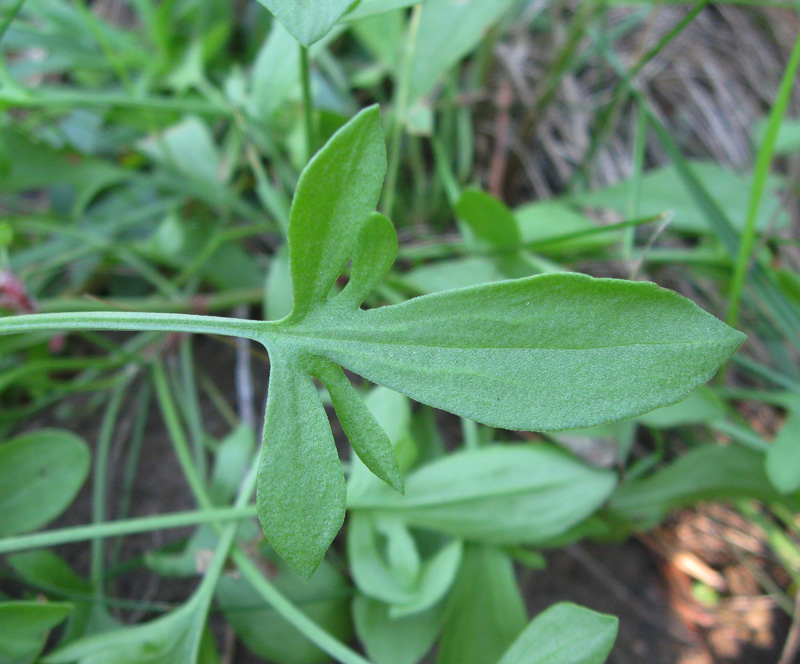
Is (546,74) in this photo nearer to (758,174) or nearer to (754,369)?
(758,174)

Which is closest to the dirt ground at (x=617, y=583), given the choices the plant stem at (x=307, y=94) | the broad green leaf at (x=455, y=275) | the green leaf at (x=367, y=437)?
the broad green leaf at (x=455, y=275)

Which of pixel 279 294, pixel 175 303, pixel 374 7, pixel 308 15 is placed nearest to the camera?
pixel 308 15

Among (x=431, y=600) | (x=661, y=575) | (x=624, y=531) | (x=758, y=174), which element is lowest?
(x=661, y=575)

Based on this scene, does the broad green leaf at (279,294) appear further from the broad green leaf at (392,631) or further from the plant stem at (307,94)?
the broad green leaf at (392,631)

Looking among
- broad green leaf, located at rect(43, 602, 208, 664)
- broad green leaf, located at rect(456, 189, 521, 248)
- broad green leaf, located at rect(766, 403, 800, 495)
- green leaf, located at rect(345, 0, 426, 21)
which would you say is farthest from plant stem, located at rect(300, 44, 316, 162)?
broad green leaf, located at rect(766, 403, 800, 495)

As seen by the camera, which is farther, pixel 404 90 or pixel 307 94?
pixel 404 90

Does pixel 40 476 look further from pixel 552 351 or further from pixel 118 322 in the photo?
pixel 552 351

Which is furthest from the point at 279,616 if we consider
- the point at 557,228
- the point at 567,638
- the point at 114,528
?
the point at 557,228

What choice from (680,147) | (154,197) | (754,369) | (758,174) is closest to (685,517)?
(754,369)
